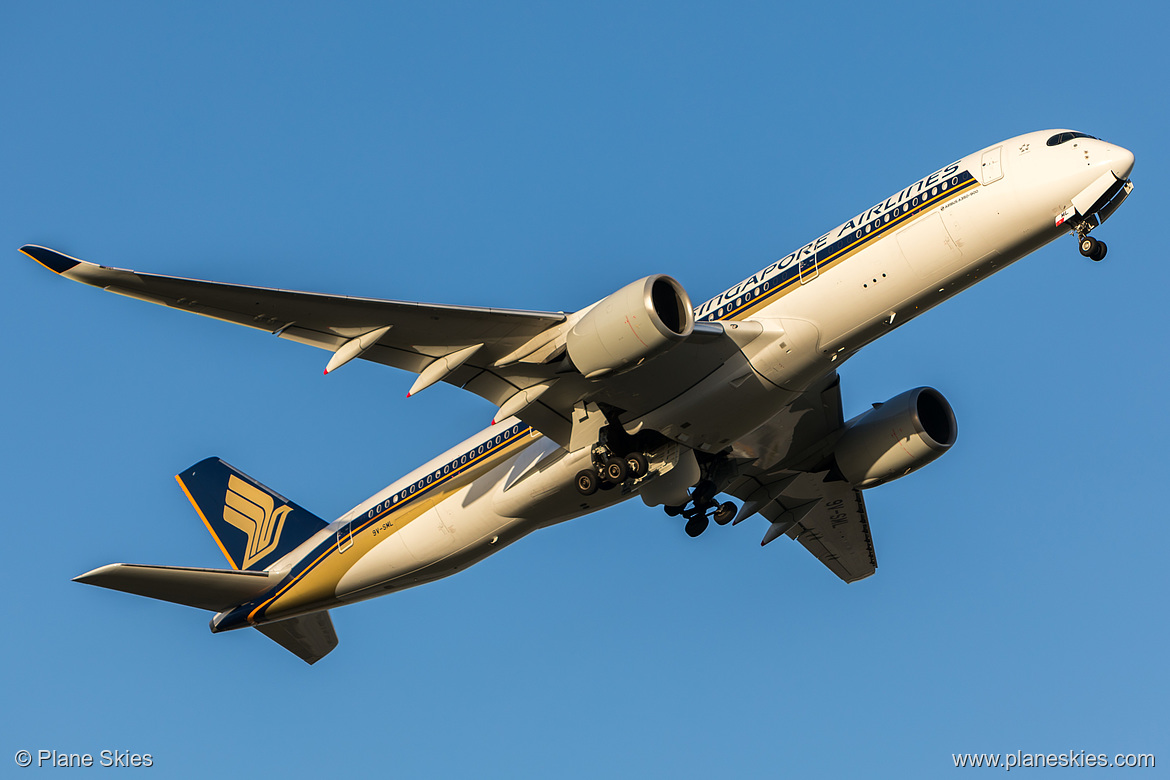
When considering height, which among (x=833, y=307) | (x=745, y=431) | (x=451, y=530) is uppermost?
(x=833, y=307)

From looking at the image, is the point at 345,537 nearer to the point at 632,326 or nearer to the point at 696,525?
the point at 696,525

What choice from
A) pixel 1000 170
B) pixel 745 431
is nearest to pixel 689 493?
pixel 745 431

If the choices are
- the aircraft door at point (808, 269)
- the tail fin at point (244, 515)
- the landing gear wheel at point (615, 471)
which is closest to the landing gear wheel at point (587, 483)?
the landing gear wheel at point (615, 471)

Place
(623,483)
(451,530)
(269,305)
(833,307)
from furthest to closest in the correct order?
(451,530) < (623,483) < (833,307) < (269,305)

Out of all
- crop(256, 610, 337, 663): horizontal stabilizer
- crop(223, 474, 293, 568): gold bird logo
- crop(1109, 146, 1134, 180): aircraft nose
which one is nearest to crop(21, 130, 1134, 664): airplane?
crop(1109, 146, 1134, 180): aircraft nose

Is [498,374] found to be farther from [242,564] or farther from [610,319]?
[242,564]

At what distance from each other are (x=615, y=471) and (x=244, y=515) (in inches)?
502

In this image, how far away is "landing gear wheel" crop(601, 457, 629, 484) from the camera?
2347 cm

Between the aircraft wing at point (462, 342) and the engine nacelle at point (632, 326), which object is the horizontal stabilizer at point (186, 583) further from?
the engine nacelle at point (632, 326)

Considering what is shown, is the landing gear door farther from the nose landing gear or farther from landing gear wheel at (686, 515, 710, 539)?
landing gear wheel at (686, 515, 710, 539)

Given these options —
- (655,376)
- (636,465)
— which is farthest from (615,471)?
(655,376)

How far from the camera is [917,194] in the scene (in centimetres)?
2192

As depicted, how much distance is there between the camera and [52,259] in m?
17.9

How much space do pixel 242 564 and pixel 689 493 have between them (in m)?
12.6
